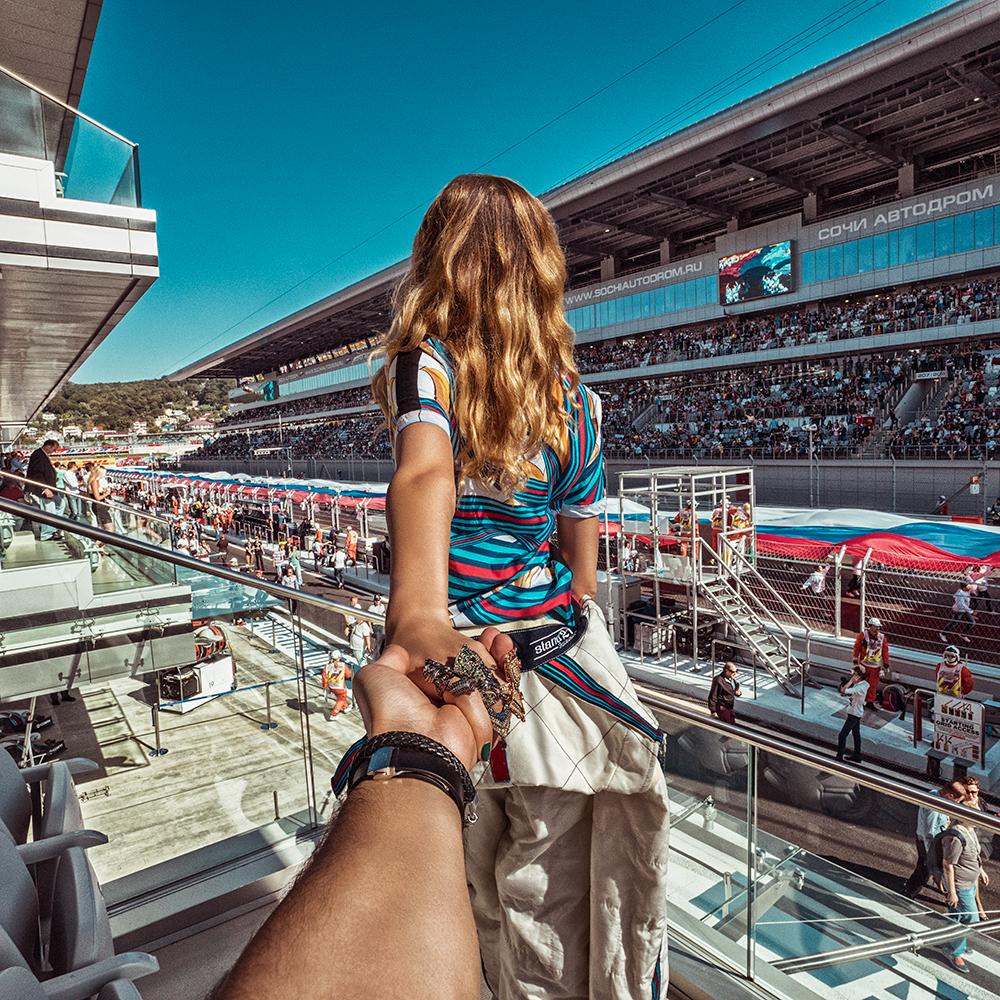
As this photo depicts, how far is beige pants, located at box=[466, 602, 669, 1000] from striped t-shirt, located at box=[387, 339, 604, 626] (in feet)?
0.39

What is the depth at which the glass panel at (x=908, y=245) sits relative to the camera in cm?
3038

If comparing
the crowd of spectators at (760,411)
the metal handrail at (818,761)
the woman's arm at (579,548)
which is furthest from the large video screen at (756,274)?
the woman's arm at (579,548)

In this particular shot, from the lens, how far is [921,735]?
9750 mm

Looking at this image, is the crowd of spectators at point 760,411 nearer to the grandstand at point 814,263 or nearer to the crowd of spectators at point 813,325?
the grandstand at point 814,263

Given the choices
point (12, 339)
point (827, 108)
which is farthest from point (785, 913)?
point (827, 108)

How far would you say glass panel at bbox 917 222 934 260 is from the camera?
1176 inches

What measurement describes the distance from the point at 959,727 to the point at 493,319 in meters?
10.4

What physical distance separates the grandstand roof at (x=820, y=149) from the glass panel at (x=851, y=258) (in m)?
1.73

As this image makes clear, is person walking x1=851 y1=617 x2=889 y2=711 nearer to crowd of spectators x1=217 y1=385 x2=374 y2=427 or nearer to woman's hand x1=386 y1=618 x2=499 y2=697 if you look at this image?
woman's hand x1=386 y1=618 x2=499 y2=697

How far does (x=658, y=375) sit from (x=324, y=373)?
40725 mm

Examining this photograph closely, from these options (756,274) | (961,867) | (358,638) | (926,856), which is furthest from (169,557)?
(756,274)

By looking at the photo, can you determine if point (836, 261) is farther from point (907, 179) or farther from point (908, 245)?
point (907, 179)

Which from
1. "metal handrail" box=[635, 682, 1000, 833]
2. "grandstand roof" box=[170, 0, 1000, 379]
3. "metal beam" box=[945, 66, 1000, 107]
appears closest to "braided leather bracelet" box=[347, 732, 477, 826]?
"metal handrail" box=[635, 682, 1000, 833]

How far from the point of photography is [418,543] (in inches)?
33.2
